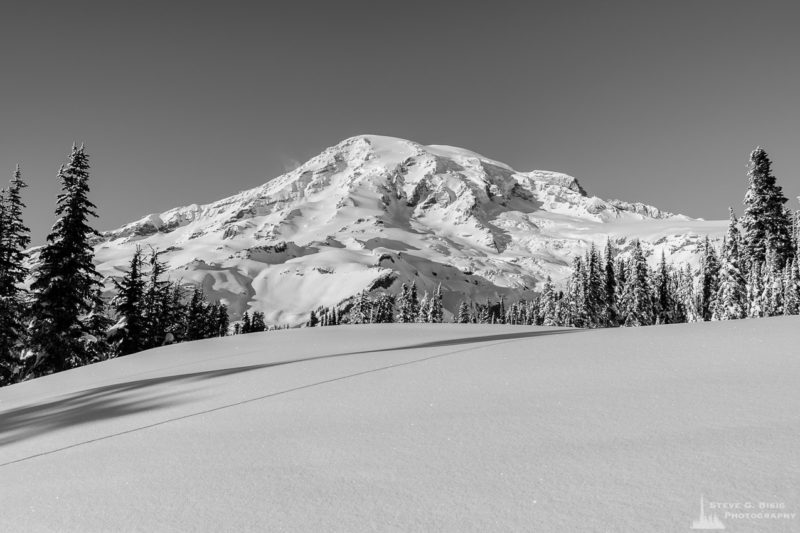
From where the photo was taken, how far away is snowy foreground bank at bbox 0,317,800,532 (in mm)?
3416

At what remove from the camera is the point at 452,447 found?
466 cm

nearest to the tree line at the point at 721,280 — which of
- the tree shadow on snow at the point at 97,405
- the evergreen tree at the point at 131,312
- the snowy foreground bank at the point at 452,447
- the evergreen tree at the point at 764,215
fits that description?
the evergreen tree at the point at 764,215

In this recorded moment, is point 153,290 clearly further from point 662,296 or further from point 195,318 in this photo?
point 662,296

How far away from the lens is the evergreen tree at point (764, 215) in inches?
1612

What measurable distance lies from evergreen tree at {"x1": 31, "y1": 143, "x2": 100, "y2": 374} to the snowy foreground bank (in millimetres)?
19438

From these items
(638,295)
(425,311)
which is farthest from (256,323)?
(638,295)

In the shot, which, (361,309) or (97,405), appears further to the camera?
(361,309)

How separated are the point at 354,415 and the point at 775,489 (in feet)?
14.0

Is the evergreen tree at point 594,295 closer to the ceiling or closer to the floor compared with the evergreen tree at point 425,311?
closer to the ceiling

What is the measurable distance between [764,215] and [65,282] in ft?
168

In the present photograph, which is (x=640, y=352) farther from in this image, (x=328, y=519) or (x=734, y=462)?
(x=328, y=519)

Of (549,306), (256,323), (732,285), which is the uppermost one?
(732,285)

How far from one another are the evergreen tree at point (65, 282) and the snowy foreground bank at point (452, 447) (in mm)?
19438

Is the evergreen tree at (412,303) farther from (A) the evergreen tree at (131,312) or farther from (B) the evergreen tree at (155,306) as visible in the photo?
(A) the evergreen tree at (131,312)
